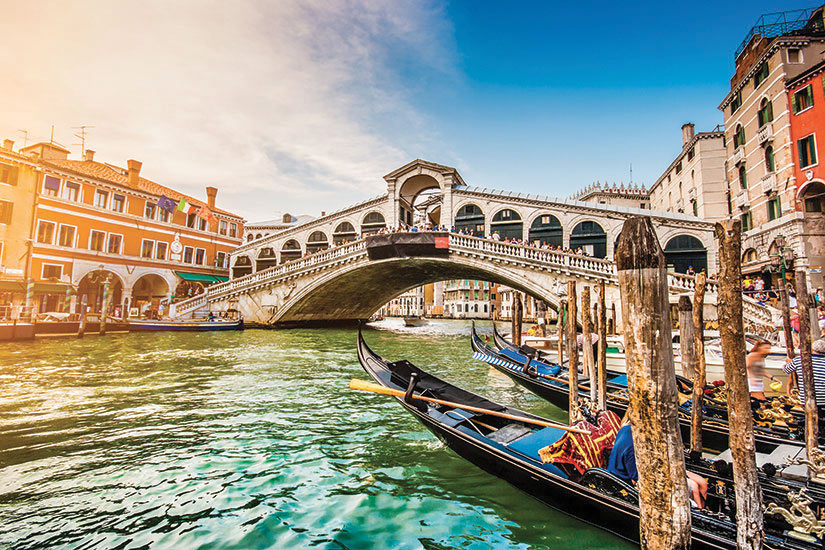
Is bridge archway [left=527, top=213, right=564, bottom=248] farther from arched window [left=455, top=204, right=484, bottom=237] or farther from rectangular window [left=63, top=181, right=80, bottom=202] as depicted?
rectangular window [left=63, top=181, right=80, bottom=202]

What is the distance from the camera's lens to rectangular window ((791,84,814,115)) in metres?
Answer: 11.8

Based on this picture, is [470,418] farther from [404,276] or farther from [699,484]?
[404,276]

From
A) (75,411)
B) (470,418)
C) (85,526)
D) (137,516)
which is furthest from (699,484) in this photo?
(75,411)

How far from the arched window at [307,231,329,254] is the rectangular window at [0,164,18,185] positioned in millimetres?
11690

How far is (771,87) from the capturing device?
12992mm

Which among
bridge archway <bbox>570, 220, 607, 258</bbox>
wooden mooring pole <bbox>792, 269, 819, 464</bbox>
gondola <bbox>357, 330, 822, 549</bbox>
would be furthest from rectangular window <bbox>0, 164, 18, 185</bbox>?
bridge archway <bbox>570, 220, 607, 258</bbox>

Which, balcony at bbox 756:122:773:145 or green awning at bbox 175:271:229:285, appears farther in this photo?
green awning at bbox 175:271:229:285

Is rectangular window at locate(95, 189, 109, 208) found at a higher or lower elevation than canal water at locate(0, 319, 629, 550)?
higher

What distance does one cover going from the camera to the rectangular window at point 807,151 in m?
11.6

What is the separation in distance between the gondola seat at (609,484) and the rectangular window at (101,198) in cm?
2087

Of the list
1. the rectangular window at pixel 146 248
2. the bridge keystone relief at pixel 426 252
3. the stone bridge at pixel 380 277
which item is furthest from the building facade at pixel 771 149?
the rectangular window at pixel 146 248

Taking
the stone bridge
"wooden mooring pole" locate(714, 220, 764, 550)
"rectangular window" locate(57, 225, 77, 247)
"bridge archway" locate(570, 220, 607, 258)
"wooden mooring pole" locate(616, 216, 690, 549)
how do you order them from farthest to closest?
"bridge archway" locate(570, 220, 607, 258) < "rectangular window" locate(57, 225, 77, 247) < the stone bridge < "wooden mooring pole" locate(714, 220, 764, 550) < "wooden mooring pole" locate(616, 216, 690, 549)

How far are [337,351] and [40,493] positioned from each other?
835 centimetres

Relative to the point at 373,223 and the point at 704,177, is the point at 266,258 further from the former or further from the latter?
the point at 704,177
